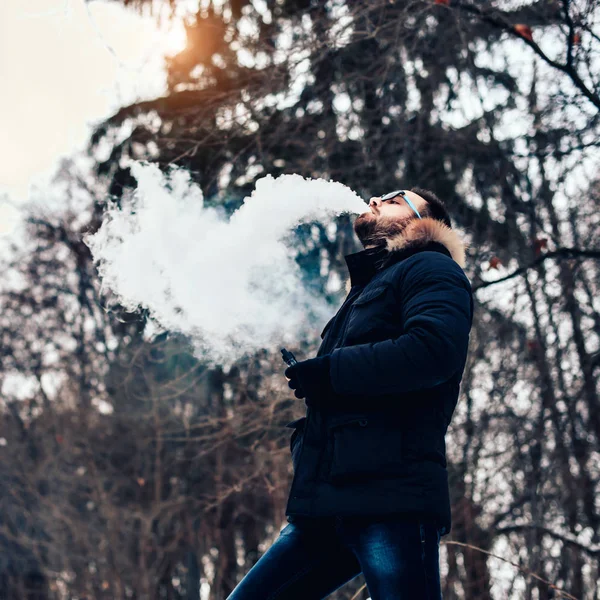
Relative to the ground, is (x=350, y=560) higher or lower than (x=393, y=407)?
lower

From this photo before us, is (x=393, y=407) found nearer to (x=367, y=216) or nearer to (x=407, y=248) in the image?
(x=407, y=248)

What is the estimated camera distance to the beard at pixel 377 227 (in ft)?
8.55

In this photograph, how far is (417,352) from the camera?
6.52 ft

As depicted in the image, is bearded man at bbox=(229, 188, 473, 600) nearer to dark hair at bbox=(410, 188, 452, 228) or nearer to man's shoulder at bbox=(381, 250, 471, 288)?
man's shoulder at bbox=(381, 250, 471, 288)

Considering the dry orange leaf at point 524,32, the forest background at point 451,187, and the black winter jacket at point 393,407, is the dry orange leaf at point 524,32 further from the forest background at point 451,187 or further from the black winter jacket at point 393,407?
the black winter jacket at point 393,407

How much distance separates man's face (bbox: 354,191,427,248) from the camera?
8.59 feet

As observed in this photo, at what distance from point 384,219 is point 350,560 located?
3.93ft

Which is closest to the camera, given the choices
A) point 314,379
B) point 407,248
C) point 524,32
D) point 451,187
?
point 314,379

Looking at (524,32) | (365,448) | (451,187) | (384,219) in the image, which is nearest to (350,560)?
(365,448)

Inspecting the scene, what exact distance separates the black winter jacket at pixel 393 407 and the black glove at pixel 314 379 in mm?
36

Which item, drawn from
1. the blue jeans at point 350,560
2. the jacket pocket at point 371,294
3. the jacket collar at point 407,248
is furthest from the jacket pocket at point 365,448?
the jacket collar at point 407,248

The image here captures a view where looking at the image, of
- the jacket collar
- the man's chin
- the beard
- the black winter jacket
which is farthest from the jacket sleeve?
the man's chin

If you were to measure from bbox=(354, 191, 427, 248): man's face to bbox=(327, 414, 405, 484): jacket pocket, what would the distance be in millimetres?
783

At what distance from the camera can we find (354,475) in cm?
201
